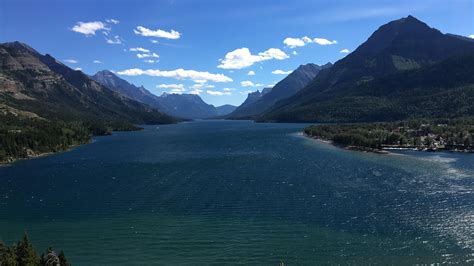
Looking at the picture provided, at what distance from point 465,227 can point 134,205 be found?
71.1 metres

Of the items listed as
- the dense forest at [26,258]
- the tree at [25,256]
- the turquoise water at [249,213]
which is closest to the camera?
the dense forest at [26,258]

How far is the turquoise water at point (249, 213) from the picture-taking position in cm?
6794

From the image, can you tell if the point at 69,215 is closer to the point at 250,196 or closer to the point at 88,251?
the point at 88,251

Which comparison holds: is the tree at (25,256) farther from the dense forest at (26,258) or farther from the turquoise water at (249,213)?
the turquoise water at (249,213)

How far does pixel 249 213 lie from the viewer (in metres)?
90.1

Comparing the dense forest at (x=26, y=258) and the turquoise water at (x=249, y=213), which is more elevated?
the dense forest at (x=26, y=258)

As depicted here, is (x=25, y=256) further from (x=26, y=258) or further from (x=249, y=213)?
(x=249, y=213)

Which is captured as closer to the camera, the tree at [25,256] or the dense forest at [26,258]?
the dense forest at [26,258]

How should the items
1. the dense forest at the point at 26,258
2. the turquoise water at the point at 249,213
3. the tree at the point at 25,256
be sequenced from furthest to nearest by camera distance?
the turquoise water at the point at 249,213 → the tree at the point at 25,256 → the dense forest at the point at 26,258

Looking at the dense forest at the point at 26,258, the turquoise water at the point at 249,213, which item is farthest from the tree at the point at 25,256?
the turquoise water at the point at 249,213

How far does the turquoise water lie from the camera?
223ft

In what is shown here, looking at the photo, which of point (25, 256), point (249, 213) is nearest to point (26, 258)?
point (25, 256)

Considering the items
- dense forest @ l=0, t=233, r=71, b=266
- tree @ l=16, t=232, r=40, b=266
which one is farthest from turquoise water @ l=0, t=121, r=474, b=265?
tree @ l=16, t=232, r=40, b=266

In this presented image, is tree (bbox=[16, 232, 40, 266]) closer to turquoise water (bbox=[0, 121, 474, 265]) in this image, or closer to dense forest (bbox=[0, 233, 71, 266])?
dense forest (bbox=[0, 233, 71, 266])
